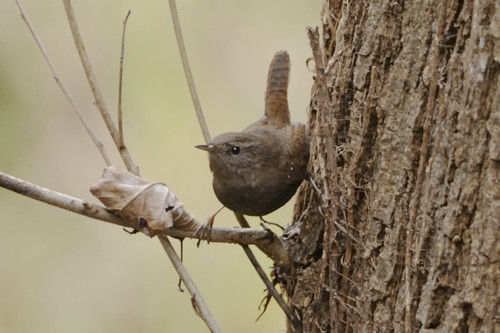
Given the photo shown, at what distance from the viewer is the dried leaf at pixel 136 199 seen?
2248mm

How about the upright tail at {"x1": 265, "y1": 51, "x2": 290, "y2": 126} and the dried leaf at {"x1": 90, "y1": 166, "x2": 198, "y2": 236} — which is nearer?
the dried leaf at {"x1": 90, "y1": 166, "x2": 198, "y2": 236}

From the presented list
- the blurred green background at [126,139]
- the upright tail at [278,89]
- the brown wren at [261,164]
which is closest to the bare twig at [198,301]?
the brown wren at [261,164]

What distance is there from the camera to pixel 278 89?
138 inches

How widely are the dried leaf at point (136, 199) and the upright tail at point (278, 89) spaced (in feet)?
4.22

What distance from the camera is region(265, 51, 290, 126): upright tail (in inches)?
136

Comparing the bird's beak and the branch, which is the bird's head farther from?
the branch

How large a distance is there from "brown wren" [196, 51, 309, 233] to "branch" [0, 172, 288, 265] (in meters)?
0.44

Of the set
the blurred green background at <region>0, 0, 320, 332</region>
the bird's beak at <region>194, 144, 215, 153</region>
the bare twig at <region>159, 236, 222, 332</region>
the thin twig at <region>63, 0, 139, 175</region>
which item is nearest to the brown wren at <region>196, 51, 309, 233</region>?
the bird's beak at <region>194, 144, 215, 153</region>

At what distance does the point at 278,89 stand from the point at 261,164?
511mm

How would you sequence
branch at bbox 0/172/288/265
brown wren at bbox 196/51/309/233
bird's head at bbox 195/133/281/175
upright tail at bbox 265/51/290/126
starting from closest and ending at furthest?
branch at bbox 0/172/288/265
brown wren at bbox 196/51/309/233
bird's head at bbox 195/133/281/175
upright tail at bbox 265/51/290/126

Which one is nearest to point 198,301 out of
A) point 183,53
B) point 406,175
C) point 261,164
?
point 406,175

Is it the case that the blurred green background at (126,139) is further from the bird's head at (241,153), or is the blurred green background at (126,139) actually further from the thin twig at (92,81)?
the thin twig at (92,81)

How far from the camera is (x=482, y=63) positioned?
178cm

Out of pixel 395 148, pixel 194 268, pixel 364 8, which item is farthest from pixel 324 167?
pixel 194 268
